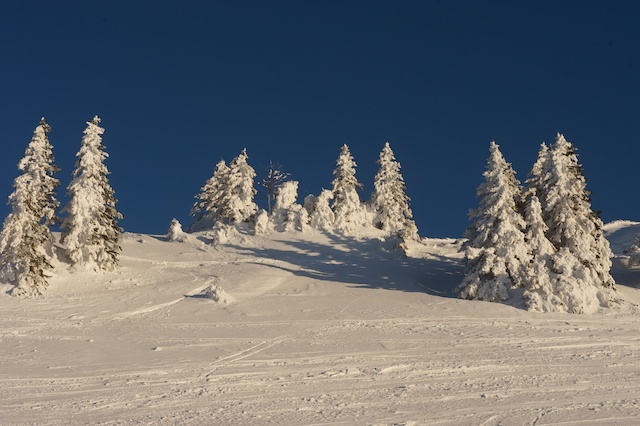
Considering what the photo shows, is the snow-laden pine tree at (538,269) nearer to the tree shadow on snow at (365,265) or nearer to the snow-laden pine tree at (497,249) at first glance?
the snow-laden pine tree at (497,249)

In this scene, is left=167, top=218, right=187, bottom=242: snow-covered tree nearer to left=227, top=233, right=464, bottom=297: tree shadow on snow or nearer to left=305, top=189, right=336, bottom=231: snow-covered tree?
left=227, top=233, right=464, bottom=297: tree shadow on snow

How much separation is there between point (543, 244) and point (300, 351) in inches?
711

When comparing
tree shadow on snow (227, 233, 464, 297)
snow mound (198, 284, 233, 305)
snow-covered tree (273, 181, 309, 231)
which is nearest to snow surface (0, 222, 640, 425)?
snow mound (198, 284, 233, 305)

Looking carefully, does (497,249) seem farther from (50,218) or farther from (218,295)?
(50,218)

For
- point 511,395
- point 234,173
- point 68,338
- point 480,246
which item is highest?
point 234,173

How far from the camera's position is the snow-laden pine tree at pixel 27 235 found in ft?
104

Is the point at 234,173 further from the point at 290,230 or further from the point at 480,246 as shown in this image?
the point at 480,246

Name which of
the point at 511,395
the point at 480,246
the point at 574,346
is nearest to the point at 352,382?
the point at 511,395

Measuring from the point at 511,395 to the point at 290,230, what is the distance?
Answer: 118ft

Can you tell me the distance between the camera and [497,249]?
3075 centimetres

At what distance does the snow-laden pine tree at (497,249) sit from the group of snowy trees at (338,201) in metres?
17.6

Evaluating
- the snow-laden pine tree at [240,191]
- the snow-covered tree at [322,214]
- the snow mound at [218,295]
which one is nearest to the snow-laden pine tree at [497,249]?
the snow mound at [218,295]

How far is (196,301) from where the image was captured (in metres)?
29.3

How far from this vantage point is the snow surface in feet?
39.3
